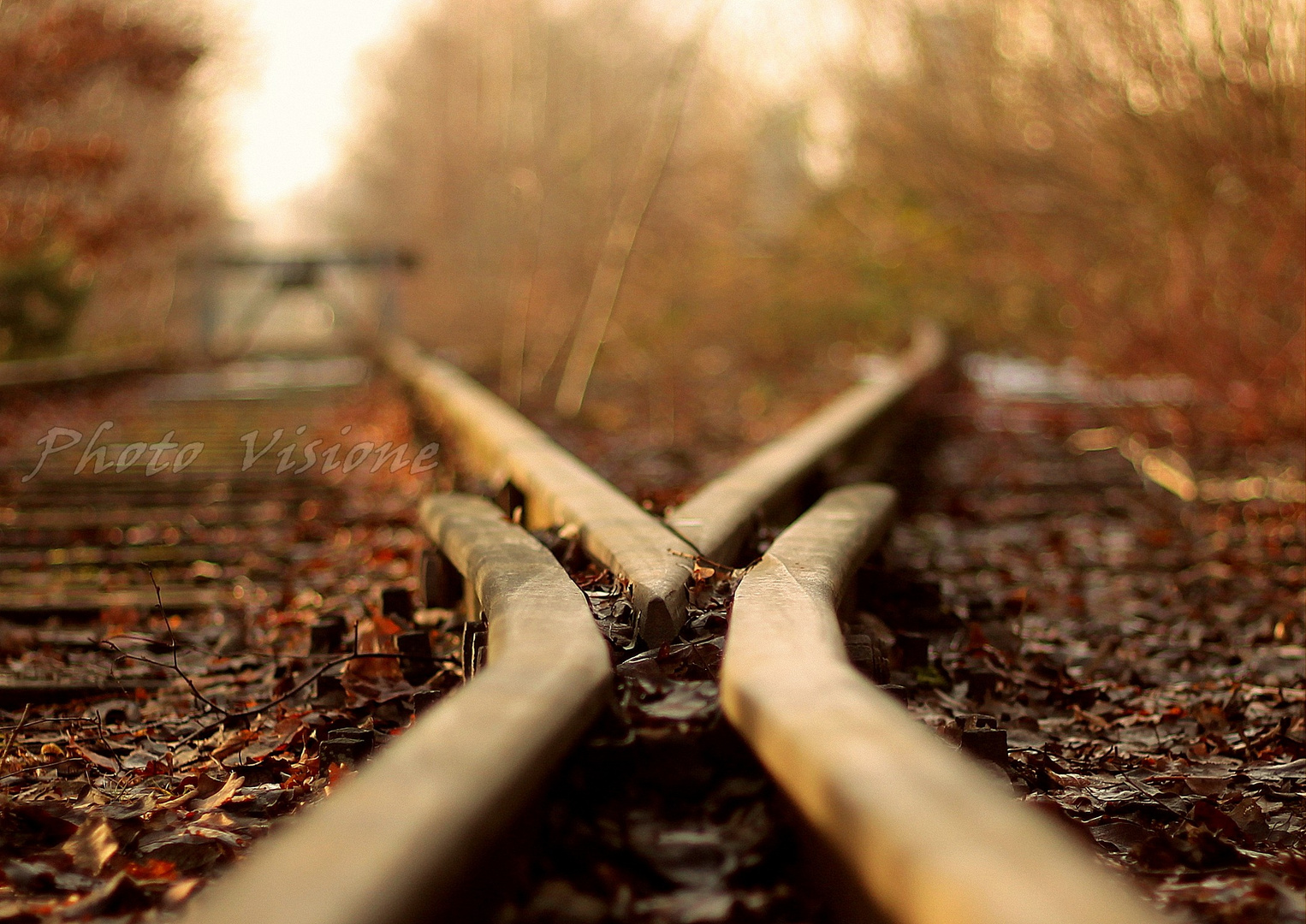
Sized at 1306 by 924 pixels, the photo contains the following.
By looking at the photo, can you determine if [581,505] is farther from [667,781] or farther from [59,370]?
[59,370]

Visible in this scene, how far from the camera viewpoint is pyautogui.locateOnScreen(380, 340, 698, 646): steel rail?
7.47 feet

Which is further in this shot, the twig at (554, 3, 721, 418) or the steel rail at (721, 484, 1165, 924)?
the twig at (554, 3, 721, 418)

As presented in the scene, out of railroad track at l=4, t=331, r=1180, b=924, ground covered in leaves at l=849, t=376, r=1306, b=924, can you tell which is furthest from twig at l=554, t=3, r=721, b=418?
railroad track at l=4, t=331, r=1180, b=924

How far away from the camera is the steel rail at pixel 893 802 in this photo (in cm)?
110

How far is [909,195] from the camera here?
44.3ft

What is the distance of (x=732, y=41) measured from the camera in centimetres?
1240

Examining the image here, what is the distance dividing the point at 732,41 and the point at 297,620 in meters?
9.85

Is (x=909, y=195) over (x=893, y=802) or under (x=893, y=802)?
over

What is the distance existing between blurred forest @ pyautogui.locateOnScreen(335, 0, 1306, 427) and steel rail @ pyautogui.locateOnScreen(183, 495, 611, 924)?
6818 mm

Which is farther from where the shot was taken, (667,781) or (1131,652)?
(1131,652)

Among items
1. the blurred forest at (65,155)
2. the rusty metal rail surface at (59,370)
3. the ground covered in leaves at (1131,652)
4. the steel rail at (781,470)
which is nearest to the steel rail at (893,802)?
the ground covered in leaves at (1131,652)

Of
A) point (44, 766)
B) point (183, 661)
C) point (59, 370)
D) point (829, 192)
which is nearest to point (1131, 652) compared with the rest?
point (183, 661)

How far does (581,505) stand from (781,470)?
1.09 meters

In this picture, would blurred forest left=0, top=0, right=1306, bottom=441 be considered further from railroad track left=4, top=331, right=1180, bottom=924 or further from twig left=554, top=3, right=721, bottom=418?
railroad track left=4, top=331, right=1180, bottom=924
